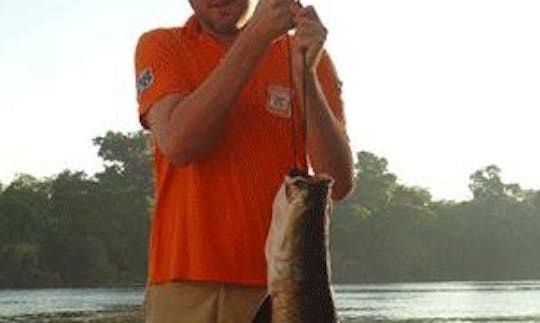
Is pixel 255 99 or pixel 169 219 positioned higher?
pixel 255 99

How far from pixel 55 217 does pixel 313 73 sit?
334ft

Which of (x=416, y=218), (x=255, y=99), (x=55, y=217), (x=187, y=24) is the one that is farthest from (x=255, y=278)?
(x=416, y=218)

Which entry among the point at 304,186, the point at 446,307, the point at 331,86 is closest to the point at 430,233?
the point at 446,307

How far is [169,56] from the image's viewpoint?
346cm

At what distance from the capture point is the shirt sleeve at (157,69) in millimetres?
3375

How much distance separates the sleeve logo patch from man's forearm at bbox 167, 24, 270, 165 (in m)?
0.30

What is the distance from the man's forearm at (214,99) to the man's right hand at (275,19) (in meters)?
0.02

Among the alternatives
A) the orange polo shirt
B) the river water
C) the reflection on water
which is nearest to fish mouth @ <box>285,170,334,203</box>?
the orange polo shirt

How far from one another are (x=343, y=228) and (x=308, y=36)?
11563cm

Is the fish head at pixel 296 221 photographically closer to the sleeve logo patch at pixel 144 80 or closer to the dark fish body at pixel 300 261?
the dark fish body at pixel 300 261

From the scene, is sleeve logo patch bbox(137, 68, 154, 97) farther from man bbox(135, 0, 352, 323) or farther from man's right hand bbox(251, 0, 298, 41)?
man's right hand bbox(251, 0, 298, 41)

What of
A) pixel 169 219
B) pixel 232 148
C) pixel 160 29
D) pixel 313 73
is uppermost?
pixel 160 29

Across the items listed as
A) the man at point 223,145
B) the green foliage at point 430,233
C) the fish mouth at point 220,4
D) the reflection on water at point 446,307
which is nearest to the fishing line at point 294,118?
the man at point 223,145

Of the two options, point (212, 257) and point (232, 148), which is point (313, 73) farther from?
point (212, 257)
